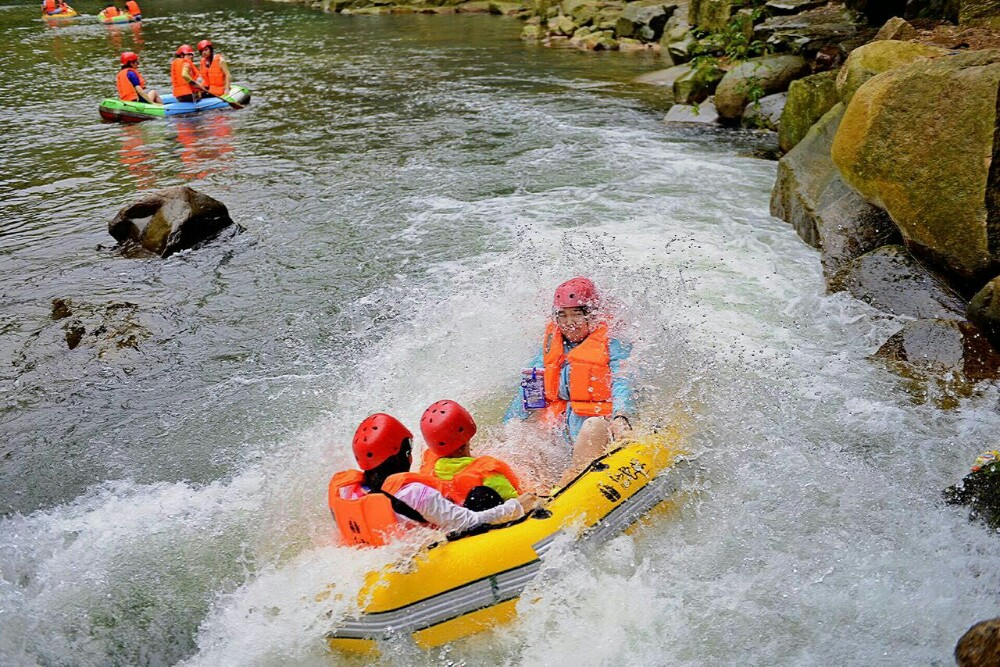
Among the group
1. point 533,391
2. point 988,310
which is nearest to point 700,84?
point 988,310

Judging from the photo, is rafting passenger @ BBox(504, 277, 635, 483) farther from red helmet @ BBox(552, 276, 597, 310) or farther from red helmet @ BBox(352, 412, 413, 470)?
red helmet @ BBox(352, 412, 413, 470)

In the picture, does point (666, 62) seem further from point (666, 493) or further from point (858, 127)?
point (666, 493)

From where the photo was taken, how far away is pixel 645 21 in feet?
72.0

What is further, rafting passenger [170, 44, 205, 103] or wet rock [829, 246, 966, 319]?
rafting passenger [170, 44, 205, 103]

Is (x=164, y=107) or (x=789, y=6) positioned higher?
(x=789, y=6)

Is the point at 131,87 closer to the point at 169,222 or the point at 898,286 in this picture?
the point at 169,222

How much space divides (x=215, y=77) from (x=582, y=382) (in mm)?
14339

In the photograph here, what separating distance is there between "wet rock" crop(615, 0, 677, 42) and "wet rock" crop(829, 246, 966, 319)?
16.1 m

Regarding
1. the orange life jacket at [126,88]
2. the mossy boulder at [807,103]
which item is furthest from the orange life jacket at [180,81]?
the mossy boulder at [807,103]

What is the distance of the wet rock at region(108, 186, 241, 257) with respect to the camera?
9.70 metres

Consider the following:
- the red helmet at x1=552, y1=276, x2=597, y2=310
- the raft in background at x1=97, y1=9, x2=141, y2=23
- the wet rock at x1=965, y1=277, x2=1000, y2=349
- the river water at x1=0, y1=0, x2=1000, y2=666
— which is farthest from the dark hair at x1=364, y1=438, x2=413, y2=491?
the raft in background at x1=97, y1=9, x2=141, y2=23

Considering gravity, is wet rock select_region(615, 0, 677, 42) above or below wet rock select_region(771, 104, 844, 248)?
above

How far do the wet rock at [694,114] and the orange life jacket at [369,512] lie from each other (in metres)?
11.2

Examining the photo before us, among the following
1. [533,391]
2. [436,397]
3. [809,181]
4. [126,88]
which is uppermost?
[126,88]
